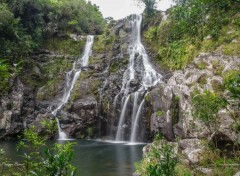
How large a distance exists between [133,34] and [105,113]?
11.0 metres

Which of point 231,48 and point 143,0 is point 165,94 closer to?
point 231,48

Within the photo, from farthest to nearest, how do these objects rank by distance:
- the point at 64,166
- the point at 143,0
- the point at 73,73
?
the point at 143,0 → the point at 73,73 → the point at 64,166

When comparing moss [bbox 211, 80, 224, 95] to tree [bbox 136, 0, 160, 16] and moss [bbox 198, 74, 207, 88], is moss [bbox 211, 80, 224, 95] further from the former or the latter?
tree [bbox 136, 0, 160, 16]

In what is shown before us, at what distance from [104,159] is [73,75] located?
45.3 feet

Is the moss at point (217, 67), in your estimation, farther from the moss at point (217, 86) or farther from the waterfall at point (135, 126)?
the waterfall at point (135, 126)

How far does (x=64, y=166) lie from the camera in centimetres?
337

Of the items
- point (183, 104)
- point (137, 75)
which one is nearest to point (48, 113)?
point (137, 75)

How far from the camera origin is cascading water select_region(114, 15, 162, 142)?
21.3 meters

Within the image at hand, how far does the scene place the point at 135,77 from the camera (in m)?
24.7

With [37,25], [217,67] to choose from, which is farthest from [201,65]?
[37,25]

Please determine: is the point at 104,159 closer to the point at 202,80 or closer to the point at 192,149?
the point at 192,149

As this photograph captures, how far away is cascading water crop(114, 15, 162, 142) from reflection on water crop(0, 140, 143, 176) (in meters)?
3.63

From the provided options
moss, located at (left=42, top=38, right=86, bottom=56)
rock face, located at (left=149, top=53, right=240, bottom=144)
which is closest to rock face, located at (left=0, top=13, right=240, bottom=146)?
rock face, located at (left=149, top=53, right=240, bottom=144)

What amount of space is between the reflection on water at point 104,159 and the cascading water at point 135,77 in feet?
11.9
